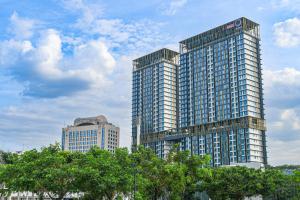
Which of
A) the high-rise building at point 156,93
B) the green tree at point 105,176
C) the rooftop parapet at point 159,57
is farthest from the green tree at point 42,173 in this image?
the rooftop parapet at point 159,57

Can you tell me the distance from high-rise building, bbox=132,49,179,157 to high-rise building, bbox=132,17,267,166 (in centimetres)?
592

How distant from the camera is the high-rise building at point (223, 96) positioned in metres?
130

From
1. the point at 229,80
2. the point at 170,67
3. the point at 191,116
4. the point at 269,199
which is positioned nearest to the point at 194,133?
the point at 191,116

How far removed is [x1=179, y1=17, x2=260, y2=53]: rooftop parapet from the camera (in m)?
140

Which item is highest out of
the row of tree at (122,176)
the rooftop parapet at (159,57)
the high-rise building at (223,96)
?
the rooftop parapet at (159,57)

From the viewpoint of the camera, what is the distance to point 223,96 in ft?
455

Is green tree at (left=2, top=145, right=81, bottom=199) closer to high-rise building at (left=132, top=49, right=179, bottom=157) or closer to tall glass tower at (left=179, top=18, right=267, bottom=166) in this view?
tall glass tower at (left=179, top=18, right=267, bottom=166)

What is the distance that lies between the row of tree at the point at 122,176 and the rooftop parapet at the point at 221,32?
7819 cm

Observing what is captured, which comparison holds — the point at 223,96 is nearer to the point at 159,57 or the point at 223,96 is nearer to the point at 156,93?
the point at 156,93

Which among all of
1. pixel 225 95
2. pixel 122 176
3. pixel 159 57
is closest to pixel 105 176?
pixel 122 176

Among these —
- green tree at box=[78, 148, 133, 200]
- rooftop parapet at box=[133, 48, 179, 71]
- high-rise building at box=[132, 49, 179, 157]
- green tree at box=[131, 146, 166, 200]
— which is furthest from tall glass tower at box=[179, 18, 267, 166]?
green tree at box=[78, 148, 133, 200]

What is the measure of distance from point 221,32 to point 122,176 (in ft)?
347

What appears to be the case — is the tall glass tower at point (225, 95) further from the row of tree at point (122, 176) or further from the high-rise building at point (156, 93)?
the row of tree at point (122, 176)

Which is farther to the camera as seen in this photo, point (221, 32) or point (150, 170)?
point (221, 32)
